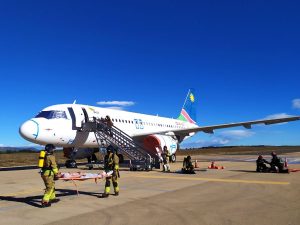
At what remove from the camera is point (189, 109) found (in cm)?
4556

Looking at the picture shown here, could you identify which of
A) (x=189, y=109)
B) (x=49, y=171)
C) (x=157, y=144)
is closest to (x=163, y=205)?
(x=49, y=171)

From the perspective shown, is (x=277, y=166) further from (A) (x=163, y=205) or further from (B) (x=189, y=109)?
(B) (x=189, y=109)

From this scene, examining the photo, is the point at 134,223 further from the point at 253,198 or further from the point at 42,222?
the point at 253,198

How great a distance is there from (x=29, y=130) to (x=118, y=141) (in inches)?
222

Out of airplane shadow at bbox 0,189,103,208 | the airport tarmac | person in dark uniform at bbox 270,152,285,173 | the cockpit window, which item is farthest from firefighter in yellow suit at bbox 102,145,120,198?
the cockpit window

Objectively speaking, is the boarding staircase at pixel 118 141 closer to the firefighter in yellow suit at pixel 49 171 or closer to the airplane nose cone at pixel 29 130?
the airplane nose cone at pixel 29 130

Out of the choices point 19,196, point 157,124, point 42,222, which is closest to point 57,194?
point 19,196

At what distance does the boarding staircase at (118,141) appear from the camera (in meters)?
21.1

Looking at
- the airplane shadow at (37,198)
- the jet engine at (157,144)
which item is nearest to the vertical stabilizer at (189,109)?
the jet engine at (157,144)

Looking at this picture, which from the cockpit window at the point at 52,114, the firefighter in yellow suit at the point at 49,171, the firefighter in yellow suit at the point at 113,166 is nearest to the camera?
the firefighter in yellow suit at the point at 49,171

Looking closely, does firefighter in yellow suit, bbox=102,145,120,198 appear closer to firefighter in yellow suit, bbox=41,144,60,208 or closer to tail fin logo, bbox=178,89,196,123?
firefighter in yellow suit, bbox=41,144,60,208

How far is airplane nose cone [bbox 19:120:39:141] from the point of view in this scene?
19516 mm

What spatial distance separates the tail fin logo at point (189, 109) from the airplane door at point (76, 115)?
22.2 m

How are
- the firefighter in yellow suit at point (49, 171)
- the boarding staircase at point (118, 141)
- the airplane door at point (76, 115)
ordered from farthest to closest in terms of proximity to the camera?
1. the airplane door at point (76, 115)
2. the boarding staircase at point (118, 141)
3. the firefighter in yellow suit at point (49, 171)
